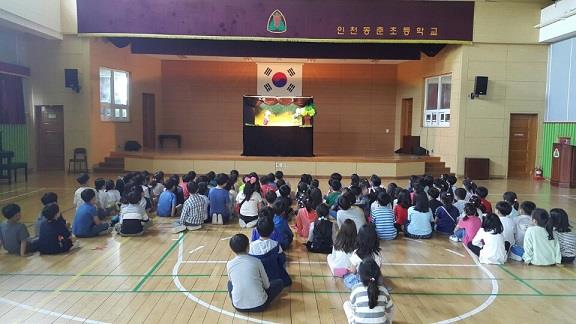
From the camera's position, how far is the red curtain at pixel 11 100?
1145 cm

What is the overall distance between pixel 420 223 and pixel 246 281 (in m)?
3.28

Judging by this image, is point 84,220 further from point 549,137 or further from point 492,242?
point 549,137

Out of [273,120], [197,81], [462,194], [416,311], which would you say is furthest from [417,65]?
[416,311]

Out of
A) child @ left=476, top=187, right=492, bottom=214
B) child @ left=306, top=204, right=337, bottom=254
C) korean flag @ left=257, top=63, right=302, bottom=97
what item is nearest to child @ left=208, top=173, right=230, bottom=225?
child @ left=306, top=204, right=337, bottom=254

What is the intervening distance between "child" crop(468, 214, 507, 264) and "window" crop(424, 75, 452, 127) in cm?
853

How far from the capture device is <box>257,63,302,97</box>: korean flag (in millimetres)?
16250

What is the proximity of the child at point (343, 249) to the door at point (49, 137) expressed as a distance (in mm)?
10604

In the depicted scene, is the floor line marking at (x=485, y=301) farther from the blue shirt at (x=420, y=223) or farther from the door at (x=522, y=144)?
the door at (x=522, y=144)

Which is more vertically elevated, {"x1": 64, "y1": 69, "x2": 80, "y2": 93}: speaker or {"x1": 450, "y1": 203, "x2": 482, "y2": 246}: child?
{"x1": 64, "y1": 69, "x2": 80, "y2": 93}: speaker

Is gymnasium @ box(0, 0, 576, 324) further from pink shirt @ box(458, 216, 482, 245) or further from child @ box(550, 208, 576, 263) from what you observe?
pink shirt @ box(458, 216, 482, 245)

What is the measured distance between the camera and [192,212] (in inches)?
252

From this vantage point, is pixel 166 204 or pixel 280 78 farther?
pixel 280 78

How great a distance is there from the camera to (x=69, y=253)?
17.3 feet

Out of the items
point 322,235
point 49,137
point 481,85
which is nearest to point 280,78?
point 481,85
